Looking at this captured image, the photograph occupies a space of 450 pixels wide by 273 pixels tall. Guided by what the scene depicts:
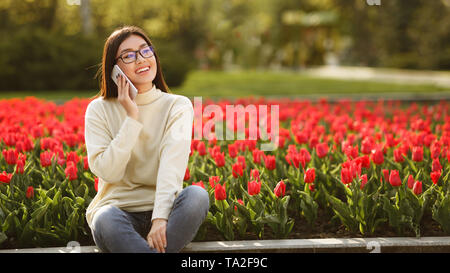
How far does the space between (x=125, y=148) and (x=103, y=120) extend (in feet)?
0.93

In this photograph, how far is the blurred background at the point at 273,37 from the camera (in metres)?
18.2

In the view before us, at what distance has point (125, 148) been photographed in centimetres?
274

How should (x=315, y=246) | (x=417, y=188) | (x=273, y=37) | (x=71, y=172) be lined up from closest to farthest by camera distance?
1. (x=315, y=246)
2. (x=417, y=188)
3. (x=71, y=172)
4. (x=273, y=37)

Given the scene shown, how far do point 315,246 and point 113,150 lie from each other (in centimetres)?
114

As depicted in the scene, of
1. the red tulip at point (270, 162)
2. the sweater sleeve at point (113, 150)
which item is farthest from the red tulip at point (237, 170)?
the sweater sleeve at point (113, 150)

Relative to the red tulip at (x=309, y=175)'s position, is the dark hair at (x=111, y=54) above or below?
above

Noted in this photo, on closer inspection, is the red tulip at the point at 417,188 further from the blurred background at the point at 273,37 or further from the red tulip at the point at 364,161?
the blurred background at the point at 273,37

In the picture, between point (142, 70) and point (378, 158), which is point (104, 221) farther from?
point (378, 158)

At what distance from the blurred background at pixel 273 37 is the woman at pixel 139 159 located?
1151cm

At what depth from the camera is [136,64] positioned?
9.59 feet

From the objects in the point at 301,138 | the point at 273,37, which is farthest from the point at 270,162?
the point at 273,37

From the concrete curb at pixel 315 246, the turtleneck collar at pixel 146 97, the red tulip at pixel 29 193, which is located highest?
the turtleneck collar at pixel 146 97

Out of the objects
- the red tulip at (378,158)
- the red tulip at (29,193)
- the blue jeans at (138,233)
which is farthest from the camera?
the red tulip at (378,158)
